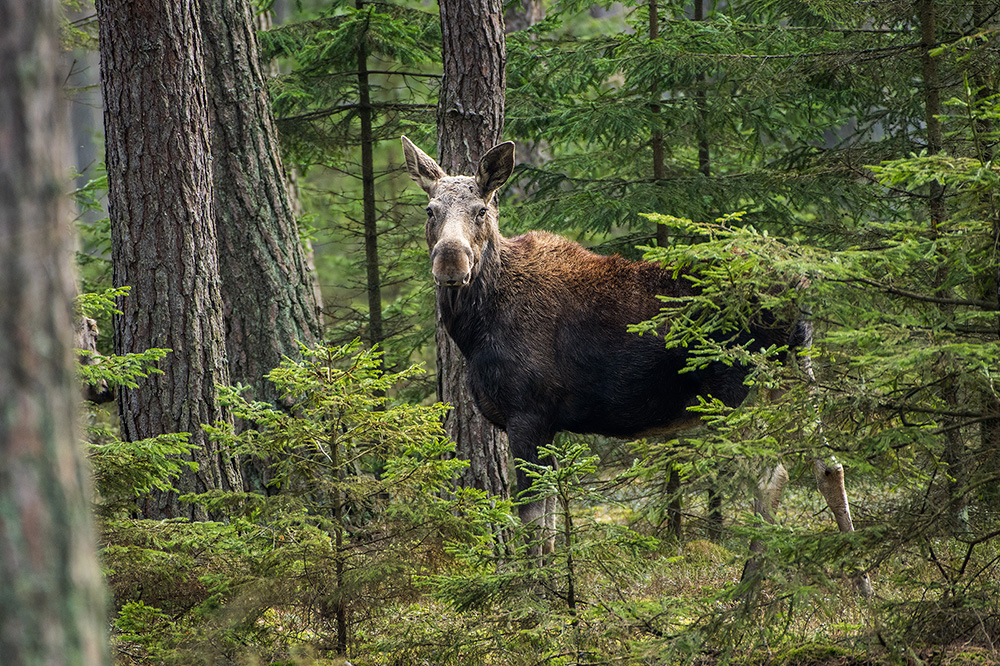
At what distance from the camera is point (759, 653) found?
5000 millimetres

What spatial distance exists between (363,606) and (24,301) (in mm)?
2841

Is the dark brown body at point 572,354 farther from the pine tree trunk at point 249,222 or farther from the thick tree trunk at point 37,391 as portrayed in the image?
the thick tree trunk at point 37,391

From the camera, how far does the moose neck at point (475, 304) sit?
7.29m

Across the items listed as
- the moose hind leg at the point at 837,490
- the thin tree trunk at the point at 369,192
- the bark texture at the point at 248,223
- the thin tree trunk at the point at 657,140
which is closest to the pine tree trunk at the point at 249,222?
the bark texture at the point at 248,223

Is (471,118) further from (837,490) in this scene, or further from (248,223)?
(837,490)

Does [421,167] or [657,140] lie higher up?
[657,140]

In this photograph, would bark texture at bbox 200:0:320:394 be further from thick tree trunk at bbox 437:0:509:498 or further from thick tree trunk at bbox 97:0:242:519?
thick tree trunk at bbox 437:0:509:498

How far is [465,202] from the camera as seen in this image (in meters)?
7.12

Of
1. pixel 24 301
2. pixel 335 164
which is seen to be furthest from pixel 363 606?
pixel 335 164

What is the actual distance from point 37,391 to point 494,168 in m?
5.16

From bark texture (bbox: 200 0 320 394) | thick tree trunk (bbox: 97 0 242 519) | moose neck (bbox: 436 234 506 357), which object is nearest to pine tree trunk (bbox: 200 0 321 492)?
bark texture (bbox: 200 0 320 394)

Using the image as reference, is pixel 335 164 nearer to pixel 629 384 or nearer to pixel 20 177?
pixel 629 384

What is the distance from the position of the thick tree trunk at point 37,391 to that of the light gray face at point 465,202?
163 inches

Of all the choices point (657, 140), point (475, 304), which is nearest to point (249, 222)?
point (475, 304)
